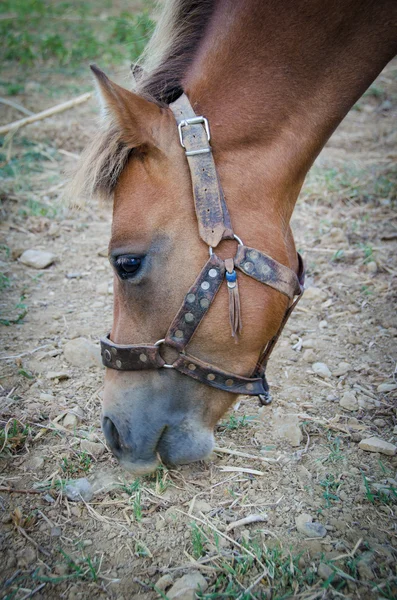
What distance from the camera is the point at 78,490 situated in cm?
195

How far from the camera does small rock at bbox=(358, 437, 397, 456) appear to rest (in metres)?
2.10

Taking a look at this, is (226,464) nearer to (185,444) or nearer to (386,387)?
(185,444)

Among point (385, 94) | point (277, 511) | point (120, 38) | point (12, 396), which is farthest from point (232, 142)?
point (120, 38)

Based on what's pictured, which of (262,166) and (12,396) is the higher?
(262,166)

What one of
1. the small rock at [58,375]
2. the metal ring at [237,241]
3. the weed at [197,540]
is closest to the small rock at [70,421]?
the small rock at [58,375]

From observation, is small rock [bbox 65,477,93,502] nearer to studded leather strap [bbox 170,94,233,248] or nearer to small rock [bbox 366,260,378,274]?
studded leather strap [bbox 170,94,233,248]

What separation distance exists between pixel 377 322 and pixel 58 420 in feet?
6.60

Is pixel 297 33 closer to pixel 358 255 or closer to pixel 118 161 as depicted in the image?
pixel 118 161

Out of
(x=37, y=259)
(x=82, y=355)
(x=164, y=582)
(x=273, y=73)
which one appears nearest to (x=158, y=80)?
(x=273, y=73)

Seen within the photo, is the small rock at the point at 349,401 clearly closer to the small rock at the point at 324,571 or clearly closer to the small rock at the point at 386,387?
the small rock at the point at 386,387

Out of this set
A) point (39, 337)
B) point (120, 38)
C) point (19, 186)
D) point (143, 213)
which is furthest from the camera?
point (120, 38)

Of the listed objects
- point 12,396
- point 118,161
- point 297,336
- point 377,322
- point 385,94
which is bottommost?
point 12,396

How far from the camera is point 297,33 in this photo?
72.4 inches

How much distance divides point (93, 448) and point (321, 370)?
4.27 ft
